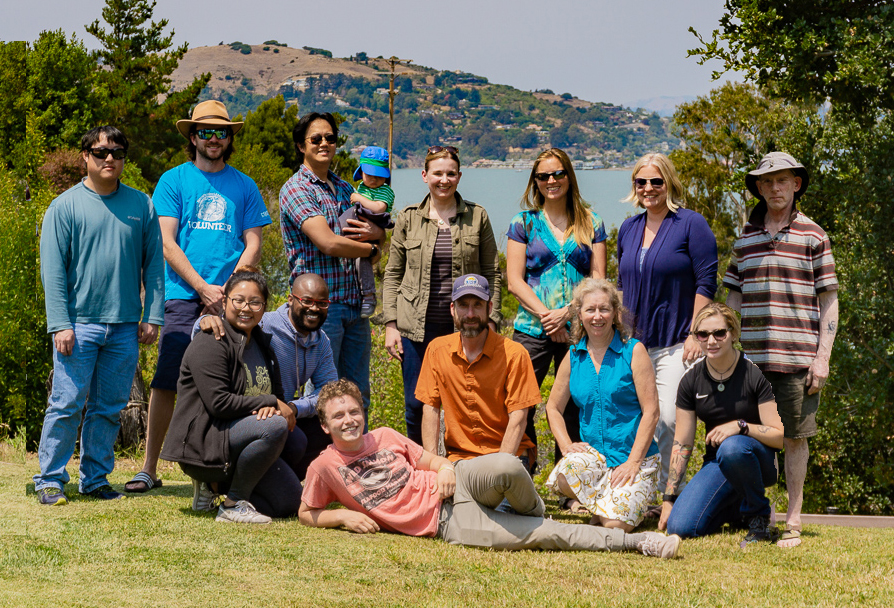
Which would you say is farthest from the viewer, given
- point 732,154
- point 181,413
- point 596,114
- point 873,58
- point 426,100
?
point 426,100

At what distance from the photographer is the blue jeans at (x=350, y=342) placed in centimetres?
591

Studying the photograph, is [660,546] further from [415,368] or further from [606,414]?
[415,368]

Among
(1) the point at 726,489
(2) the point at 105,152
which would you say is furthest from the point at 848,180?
(2) the point at 105,152

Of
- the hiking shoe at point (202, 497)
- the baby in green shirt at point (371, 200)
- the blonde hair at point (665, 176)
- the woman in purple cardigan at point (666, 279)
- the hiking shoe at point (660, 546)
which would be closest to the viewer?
the hiking shoe at point (660, 546)

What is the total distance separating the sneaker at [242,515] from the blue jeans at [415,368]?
115 centimetres

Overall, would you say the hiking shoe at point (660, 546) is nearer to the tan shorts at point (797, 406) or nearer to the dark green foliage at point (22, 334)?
the tan shorts at point (797, 406)

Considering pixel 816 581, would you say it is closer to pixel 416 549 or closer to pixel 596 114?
pixel 416 549

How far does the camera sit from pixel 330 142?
604cm

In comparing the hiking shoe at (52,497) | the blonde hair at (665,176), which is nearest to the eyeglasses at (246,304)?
the hiking shoe at (52,497)

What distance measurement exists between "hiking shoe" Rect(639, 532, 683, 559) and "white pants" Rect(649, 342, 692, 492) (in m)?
0.97

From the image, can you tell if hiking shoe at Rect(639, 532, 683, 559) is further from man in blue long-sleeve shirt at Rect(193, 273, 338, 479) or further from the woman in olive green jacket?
man in blue long-sleeve shirt at Rect(193, 273, 338, 479)

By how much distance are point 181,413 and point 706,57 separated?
686cm

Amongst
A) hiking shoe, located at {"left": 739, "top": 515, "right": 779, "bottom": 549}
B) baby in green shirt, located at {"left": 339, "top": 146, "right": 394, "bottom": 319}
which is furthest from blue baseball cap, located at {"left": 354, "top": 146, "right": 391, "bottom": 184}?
hiking shoe, located at {"left": 739, "top": 515, "right": 779, "bottom": 549}

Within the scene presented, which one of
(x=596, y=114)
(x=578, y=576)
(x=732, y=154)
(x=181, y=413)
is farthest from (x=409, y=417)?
(x=596, y=114)
